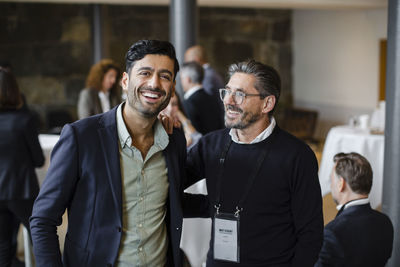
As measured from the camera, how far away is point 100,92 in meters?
5.75

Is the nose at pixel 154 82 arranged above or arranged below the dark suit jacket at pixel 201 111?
above

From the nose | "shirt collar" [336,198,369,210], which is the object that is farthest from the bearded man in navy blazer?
"shirt collar" [336,198,369,210]

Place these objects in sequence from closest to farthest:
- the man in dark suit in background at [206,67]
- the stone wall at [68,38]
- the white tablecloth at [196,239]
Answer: the white tablecloth at [196,239] → the man in dark suit in background at [206,67] → the stone wall at [68,38]

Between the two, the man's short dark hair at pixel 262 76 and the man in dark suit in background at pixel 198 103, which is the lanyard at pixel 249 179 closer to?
the man's short dark hair at pixel 262 76

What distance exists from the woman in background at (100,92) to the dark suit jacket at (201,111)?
97 centimetres

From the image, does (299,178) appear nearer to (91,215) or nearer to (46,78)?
(91,215)

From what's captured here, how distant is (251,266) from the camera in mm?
1994

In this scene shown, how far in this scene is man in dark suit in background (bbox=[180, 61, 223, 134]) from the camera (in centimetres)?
516

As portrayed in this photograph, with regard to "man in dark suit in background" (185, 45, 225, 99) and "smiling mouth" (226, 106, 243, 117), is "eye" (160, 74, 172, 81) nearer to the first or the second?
"smiling mouth" (226, 106, 243, 117)

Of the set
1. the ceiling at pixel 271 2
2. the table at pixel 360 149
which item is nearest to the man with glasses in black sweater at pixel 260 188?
the table at pixel 360 149

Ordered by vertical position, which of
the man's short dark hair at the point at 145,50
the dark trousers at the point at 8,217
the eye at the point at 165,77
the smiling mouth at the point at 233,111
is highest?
the man's short dark hair at the point at 145,50

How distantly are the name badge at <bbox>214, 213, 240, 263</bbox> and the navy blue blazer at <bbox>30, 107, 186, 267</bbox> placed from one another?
1.44 ft

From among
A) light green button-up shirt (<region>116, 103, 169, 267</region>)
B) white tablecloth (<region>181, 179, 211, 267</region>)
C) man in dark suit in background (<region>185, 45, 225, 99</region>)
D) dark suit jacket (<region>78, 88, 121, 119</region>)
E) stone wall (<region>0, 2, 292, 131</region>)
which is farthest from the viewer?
stone wall (<region>0, 2, 292, 131</region>)

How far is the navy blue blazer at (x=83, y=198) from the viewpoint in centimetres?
167
